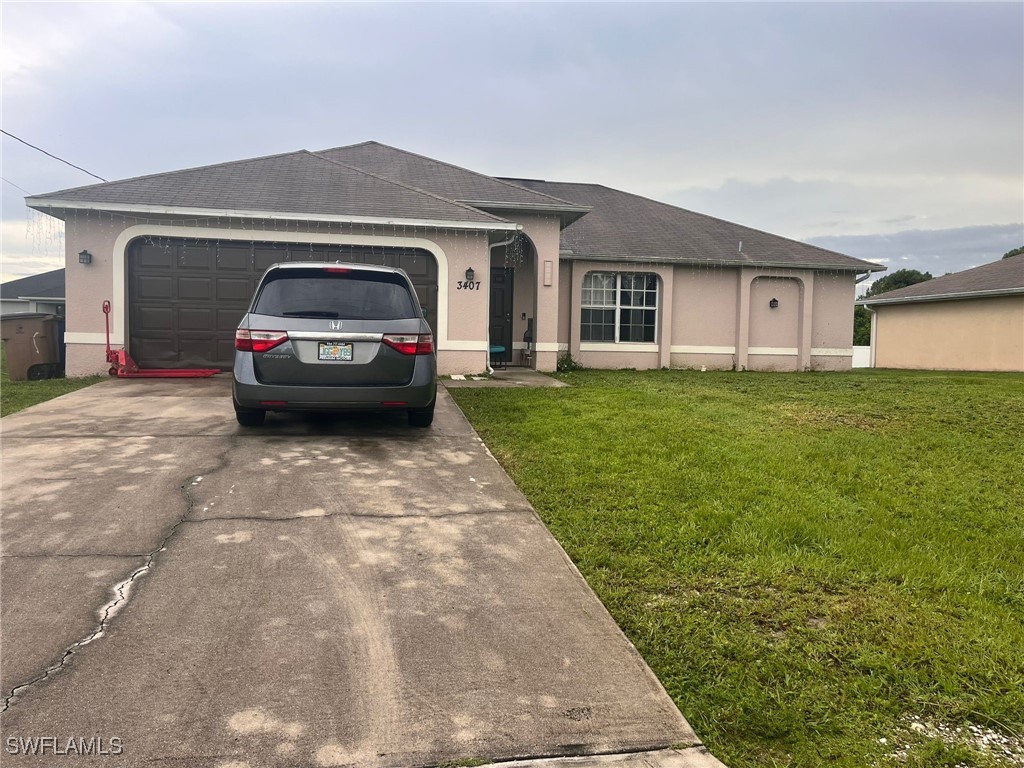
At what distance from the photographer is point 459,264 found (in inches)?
454

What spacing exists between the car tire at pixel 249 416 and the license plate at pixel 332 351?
111 centimetres

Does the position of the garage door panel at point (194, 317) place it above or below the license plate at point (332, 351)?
above

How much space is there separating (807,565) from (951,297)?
2227cm

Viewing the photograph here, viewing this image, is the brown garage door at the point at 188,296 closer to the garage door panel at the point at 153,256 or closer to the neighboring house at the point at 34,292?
the garage door panel at the point at 153,256

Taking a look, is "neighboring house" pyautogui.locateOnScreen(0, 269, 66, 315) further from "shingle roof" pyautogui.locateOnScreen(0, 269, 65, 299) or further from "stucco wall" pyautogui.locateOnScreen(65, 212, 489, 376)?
"stucco wall" pyautogui.locateOnScreen(65, 212, 489, 376)

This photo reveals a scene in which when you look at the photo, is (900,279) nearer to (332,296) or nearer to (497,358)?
(497,358)

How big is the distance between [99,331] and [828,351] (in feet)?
55.7

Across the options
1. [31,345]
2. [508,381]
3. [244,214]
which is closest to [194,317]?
[244,214]

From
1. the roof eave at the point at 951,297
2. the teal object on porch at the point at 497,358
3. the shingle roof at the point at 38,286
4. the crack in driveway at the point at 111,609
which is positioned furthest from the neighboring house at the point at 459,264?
the shingle roof at the point at 38,286

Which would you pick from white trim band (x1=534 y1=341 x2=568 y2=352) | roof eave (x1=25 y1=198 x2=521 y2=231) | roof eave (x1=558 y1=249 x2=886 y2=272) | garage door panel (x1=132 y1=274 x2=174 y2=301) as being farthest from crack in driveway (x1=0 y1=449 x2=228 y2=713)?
roof eave (x1=558 y1=249 x2=886 y2=272)

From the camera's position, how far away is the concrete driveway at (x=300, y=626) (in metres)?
2.19

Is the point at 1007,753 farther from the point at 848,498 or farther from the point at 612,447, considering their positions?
the point at 612,447

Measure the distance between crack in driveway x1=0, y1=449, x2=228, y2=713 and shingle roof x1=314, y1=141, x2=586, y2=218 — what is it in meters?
10.2

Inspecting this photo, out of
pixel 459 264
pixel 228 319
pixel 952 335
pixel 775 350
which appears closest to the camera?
pixel 228 319
